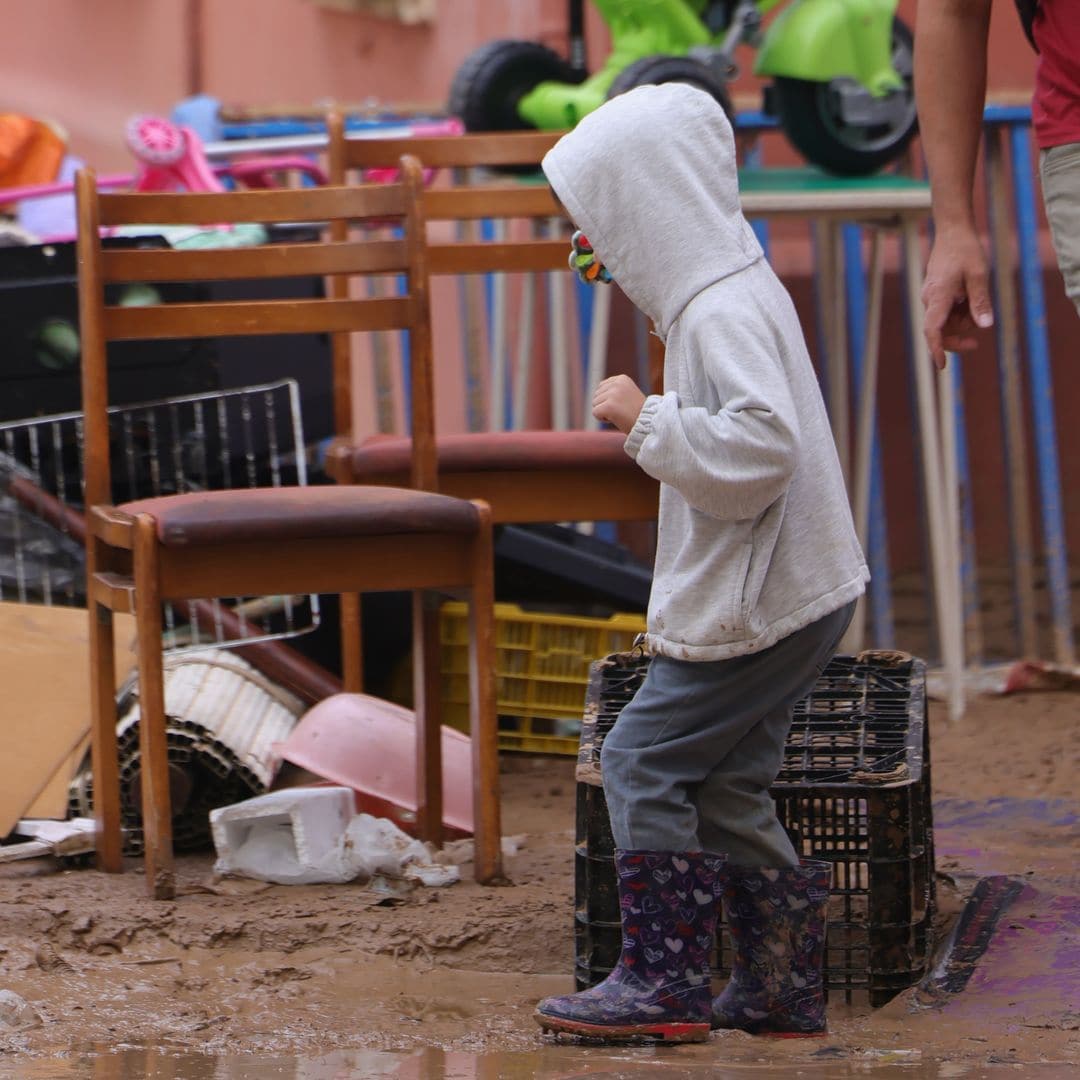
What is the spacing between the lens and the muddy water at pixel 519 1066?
211cm

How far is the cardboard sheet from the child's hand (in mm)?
1413

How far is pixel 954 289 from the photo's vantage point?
2.38 m

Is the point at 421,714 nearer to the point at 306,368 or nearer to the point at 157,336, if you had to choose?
the point at 157,336

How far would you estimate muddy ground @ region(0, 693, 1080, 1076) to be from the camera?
7.57 feet

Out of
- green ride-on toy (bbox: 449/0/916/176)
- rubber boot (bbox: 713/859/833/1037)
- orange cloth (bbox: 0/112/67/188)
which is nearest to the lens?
rubber boot (bbox: 713/859/833/1037)

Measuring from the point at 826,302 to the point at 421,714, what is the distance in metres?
1.99

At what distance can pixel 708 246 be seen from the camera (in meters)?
2.25

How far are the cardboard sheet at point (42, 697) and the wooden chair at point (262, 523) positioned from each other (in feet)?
0.57

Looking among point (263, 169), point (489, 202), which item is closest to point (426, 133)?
point (263, 169)

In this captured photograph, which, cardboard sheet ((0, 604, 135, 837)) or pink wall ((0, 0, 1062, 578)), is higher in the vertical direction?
pink wall ((0, 0, 1062, 578))

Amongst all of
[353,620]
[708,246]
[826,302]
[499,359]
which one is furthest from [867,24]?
[708,246]

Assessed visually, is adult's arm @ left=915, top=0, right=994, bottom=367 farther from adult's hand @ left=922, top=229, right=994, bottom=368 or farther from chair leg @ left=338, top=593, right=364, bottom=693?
chair leg @ left=338, top=593, right=364, bottom=693

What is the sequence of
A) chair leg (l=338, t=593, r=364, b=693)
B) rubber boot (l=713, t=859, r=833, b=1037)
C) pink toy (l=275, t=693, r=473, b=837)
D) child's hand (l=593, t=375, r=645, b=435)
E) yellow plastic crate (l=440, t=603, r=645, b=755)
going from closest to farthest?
child's hand (l=593, t=375, r=645, b=435)
rubber boot (l=713, t=859, r=833, b=1037)
pink toy (l=275, t=693, r=473, b=837)
chair leg (l=338, t=593, r=364, b=693)
yellow plastic crate (l=440, t=603, r=645, b=755)

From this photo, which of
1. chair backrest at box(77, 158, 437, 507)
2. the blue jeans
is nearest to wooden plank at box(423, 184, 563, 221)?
chair backrest at box(77, 158, 437, 507)
